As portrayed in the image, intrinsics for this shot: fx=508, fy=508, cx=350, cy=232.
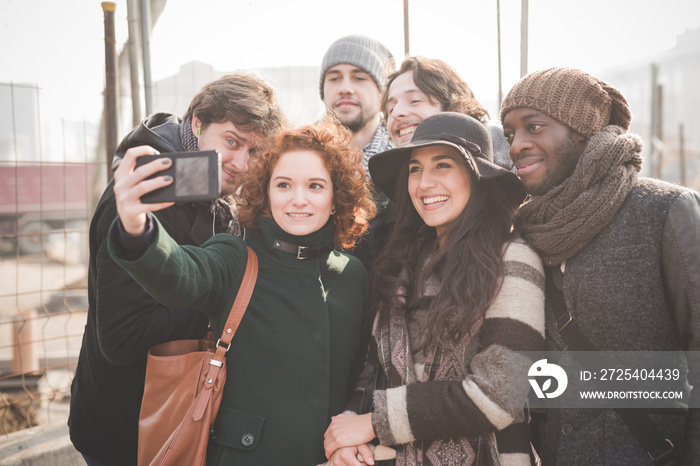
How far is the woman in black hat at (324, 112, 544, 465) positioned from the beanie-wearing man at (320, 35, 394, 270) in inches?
65.7

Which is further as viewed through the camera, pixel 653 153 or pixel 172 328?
pixel 653 153

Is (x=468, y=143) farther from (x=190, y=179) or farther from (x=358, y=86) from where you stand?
(x=358, y=86)

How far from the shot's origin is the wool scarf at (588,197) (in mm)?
1957

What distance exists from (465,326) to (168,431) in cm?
119

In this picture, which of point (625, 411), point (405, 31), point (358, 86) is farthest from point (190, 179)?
point (405, 31)

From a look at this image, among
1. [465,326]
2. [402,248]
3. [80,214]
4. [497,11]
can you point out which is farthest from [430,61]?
[80,214]

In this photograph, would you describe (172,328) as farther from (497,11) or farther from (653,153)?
(653,153)

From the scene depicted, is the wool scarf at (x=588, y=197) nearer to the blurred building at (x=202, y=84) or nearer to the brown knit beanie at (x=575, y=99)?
the brown knit beanie at (x=575, y=99)

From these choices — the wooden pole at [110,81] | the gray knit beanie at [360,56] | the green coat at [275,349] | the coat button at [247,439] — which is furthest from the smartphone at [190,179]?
the gray knit beanie at [360,56]

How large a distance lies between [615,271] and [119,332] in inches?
75.8

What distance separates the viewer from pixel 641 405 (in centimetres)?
190

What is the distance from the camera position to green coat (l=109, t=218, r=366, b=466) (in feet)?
6.16

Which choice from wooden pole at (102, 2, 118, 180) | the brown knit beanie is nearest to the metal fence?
wooden pole at (102, 2, 118, 180)

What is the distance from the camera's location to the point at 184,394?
191cm
